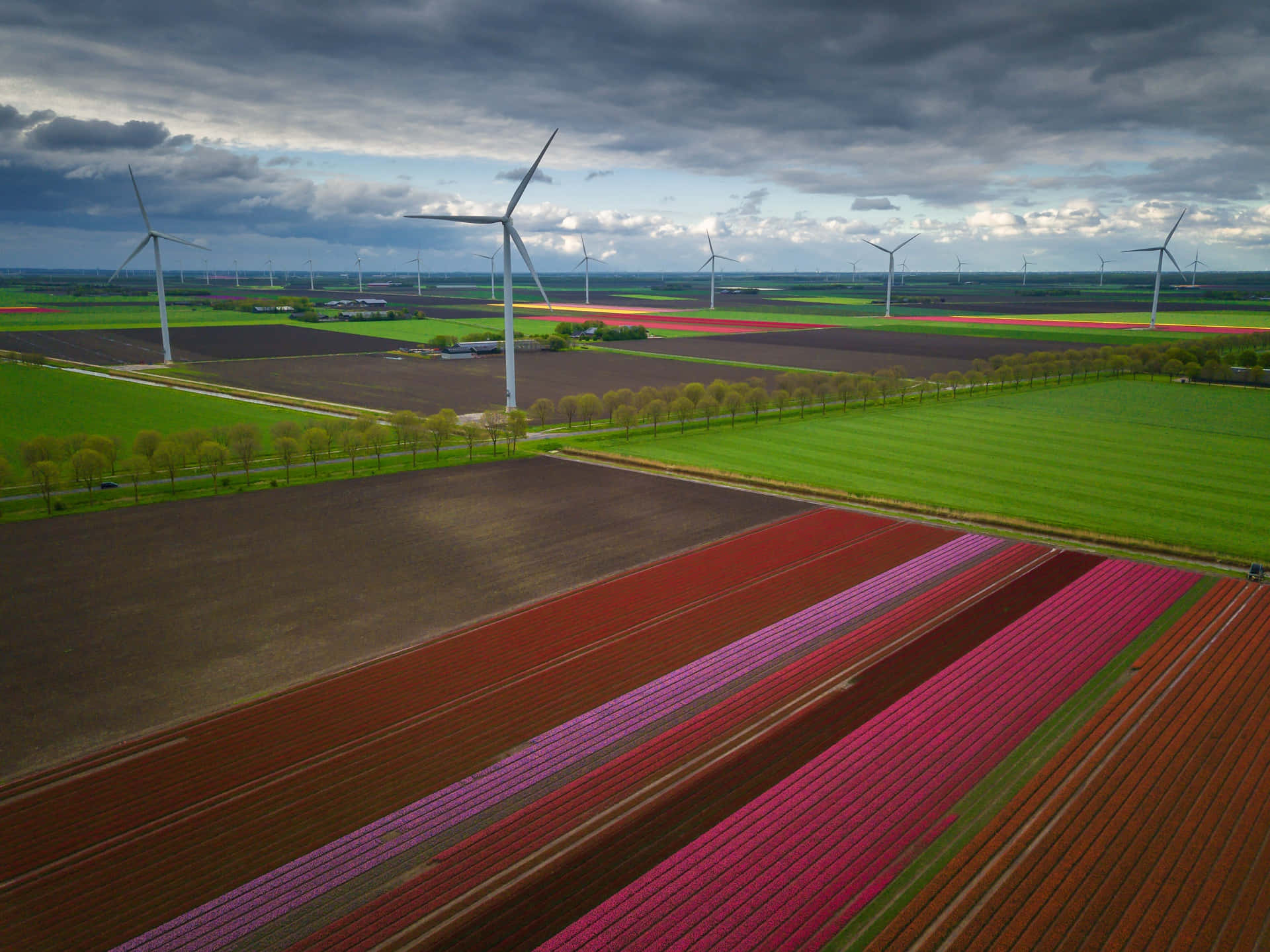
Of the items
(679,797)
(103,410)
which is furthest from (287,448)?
(679,797)

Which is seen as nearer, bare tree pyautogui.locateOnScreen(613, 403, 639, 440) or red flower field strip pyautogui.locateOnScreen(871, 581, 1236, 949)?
red flower field strip pyautogui.locateOnScreen(871, 581, 1236, 949)

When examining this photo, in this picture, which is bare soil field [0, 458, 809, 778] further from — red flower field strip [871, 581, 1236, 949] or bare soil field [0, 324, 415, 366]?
bare soil field [0, 324, 415, 366]

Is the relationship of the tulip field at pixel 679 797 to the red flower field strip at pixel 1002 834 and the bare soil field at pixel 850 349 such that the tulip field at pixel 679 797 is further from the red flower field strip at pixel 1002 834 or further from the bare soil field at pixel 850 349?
the bare soil field at pixel 850 349

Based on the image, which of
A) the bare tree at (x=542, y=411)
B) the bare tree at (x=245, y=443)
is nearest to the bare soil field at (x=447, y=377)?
the bare tree at (x=542, y=411)

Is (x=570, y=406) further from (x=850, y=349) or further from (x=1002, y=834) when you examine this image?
(x=850, y=349)

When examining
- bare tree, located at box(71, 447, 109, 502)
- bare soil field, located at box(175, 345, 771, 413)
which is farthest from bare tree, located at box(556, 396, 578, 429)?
bare tree, located at box(71, 447, 109, 502)

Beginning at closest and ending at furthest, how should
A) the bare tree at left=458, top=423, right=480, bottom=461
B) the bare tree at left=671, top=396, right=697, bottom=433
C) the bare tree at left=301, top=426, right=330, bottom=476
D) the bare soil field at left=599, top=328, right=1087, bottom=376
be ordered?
the bare tree at left=301, top=426, right=330, bottom=476
the bare tree at left=458, top=423, right=480, bottom=461
the bare tree at left=671, top=396, right=697, bottom=433
the bare soil field at left=599, top=328, right=1087, bottom=376
